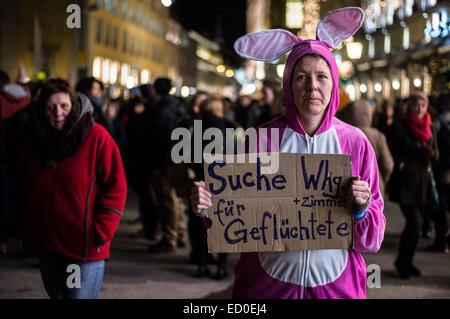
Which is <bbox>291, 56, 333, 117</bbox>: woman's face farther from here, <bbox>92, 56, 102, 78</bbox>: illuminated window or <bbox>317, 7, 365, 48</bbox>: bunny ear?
<bbox>92, 56, 102, 78</bbox>: illuminated window

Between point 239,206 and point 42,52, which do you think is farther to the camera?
point 42,52

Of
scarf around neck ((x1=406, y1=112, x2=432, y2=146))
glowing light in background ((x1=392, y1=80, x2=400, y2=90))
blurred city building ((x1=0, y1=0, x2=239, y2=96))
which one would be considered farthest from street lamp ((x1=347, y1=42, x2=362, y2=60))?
glowing light in background ((x1=392, y1=80, x2=400, y2=90))

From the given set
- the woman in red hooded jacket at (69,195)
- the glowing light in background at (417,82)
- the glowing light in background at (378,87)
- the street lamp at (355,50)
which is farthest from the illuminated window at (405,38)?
the woman in red hooded jacket at (69,195)

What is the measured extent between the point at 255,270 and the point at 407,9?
5069cm

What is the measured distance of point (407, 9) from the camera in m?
50.5

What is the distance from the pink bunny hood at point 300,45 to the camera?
3.19 meters

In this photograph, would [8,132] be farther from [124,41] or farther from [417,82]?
[124,41]

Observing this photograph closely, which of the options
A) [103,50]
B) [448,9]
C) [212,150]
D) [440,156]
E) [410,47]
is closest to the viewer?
[212,150]

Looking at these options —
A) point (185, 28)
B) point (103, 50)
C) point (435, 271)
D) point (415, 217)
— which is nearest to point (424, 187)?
point (415, 217)

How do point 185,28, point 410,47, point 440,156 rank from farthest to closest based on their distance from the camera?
1. point 185,28
2. point 410,47
3. point 440,156

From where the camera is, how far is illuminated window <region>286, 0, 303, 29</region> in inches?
2019

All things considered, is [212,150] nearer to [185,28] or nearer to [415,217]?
[415,217]

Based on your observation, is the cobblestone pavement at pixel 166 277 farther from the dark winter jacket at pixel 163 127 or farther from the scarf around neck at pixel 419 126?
the scarf around neck at pixel 419 126

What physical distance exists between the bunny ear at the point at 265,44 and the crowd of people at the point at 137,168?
221mm
